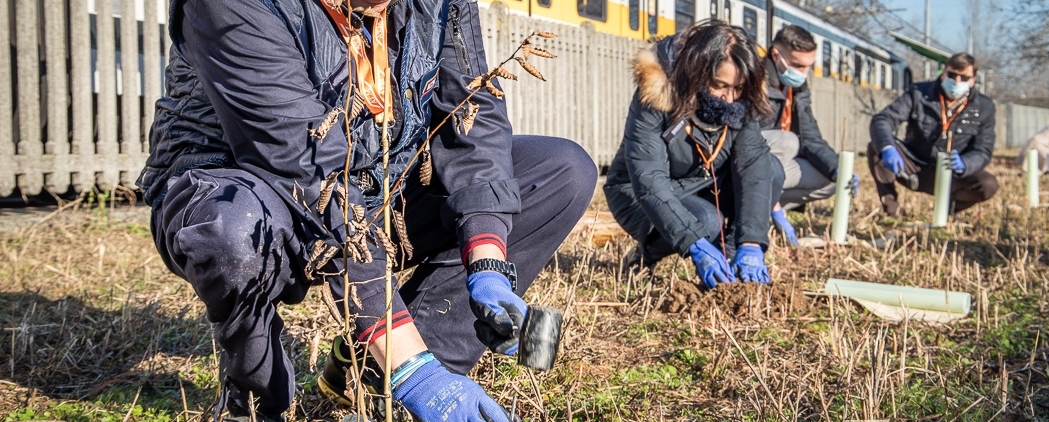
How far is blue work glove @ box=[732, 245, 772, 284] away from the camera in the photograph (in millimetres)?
3850

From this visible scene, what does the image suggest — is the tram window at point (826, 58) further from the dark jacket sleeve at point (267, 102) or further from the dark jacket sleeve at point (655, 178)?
the dark jacket sleeve at point (267, 102)

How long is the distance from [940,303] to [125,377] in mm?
2987

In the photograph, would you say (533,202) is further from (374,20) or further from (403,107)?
(374,20)

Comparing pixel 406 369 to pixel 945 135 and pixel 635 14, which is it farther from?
pixel 635 14

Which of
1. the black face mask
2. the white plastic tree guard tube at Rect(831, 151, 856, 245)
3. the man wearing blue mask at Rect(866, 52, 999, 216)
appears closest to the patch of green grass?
the black face mask

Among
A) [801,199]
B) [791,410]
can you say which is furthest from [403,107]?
[801,199]

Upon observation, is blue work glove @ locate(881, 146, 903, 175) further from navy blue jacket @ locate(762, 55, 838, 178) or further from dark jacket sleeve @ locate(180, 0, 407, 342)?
dark jacket sleeve @ locate(180, 0, 407, 342)

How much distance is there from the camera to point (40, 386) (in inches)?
106

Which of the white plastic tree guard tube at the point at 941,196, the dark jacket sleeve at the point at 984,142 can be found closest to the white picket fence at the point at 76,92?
the white plastic tree guard tube at the point at 941,196

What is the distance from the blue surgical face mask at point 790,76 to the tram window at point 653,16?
5.96m

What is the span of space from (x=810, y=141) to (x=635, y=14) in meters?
6.02

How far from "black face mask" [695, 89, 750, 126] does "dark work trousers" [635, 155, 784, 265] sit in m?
0.33

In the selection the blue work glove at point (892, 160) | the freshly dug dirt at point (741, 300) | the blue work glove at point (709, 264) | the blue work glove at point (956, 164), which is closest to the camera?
the freshly dug dirt at point (741, 300)

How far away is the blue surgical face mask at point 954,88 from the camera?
731 cm
